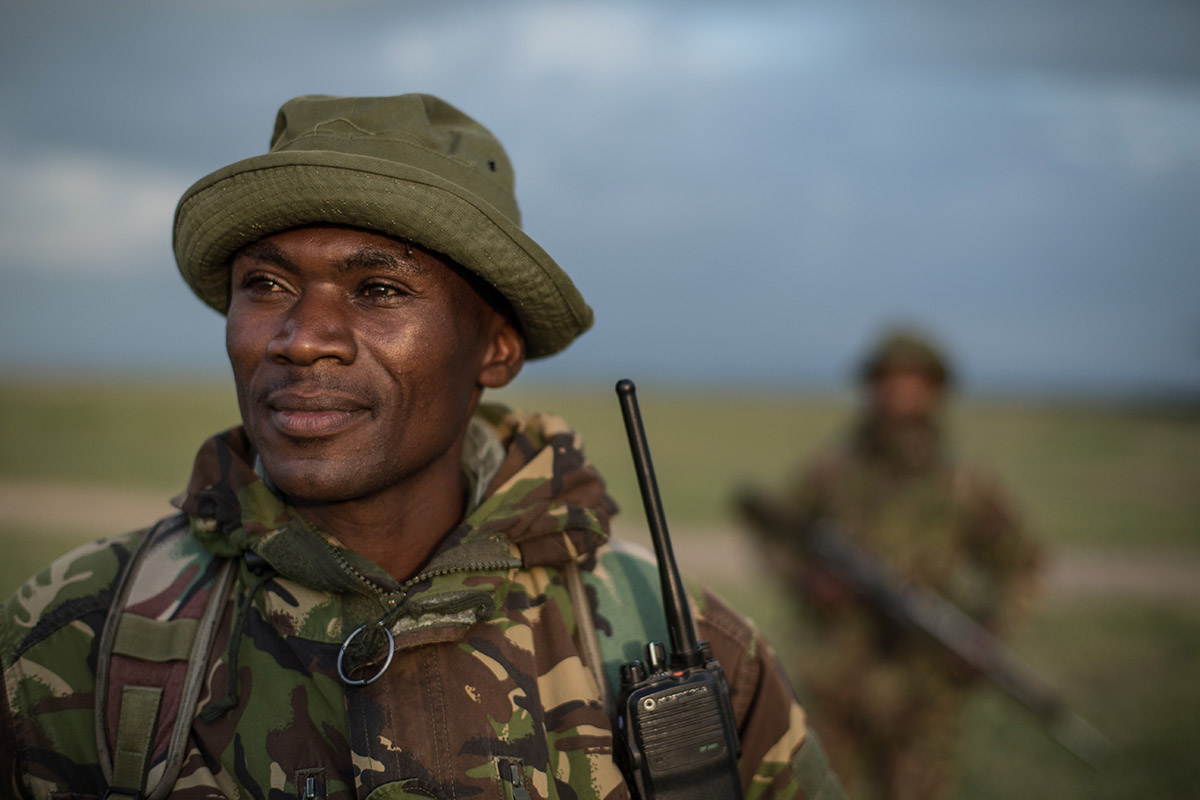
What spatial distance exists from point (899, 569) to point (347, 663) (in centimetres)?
511

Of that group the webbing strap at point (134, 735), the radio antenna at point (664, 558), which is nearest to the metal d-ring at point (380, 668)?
the webbing strap at point (134, 735)

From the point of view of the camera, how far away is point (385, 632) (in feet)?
6.79

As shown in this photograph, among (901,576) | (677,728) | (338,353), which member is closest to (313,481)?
(338,353)

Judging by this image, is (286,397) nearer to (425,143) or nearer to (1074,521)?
(425,143)

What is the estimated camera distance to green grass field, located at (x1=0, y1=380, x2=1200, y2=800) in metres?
7.55

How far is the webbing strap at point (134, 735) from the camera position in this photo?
201 cm

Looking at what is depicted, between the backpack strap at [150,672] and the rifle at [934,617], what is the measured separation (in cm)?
484

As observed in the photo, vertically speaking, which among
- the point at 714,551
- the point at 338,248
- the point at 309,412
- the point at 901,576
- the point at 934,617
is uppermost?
the point at 338,248

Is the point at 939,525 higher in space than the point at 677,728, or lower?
lower

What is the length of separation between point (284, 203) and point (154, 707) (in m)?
1.15

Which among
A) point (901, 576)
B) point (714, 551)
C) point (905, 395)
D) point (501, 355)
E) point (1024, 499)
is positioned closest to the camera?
point (501, 355)

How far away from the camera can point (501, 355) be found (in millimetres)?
2625

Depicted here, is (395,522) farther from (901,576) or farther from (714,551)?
(714,551)

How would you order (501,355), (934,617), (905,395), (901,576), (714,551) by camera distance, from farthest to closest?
(714,551)
(905,395)
(901,576)
(934,617)
(501,355)
